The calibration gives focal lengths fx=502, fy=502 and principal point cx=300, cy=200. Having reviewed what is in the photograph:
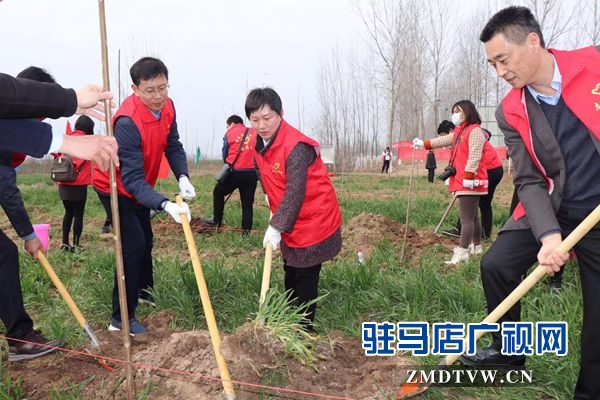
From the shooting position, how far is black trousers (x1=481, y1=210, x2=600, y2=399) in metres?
2.16

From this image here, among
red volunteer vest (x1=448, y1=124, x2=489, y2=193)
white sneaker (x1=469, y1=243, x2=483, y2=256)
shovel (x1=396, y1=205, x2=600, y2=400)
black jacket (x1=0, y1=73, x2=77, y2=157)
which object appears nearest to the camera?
black jacket (x1=0, y1=73, x2=77, y2=157)

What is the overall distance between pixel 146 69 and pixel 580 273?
8.19ft

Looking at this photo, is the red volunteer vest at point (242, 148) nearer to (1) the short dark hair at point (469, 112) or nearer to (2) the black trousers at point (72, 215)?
(2) the black trousers at point (72, 215)

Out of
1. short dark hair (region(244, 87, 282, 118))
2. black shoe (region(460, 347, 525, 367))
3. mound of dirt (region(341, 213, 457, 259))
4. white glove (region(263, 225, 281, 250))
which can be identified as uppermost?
short dark hair (region(244, 87, 282, 118))

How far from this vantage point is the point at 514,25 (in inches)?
84.0

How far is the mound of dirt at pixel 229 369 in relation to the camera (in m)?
2.35

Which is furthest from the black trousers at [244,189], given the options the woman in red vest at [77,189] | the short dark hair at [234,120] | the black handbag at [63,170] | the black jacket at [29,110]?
the black jacket at [29,110]

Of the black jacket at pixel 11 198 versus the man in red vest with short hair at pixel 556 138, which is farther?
the black jacket at pixel 11 198

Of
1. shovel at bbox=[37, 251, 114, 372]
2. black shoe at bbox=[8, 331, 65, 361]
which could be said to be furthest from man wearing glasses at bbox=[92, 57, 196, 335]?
black shoe at bbox=[8, 331, 65, 361]

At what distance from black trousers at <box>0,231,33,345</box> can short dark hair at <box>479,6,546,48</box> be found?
2.64 metres

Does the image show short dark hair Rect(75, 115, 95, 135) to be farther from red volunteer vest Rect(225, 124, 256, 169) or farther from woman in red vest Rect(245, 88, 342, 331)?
woman in red vest Rect(245, 88, 342, 331)

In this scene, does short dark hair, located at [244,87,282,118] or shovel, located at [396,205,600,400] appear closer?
shovel, located at [396,205,600,400]

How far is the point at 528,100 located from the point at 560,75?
6.3 inches

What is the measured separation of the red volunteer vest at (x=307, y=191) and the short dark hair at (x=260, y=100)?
14 centimetres
